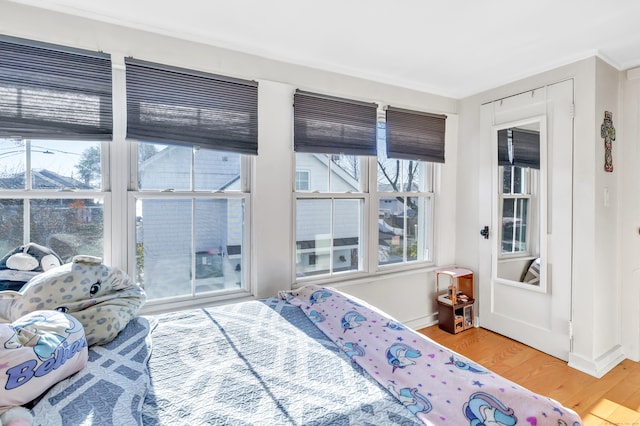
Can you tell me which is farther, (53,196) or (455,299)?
(455,299)

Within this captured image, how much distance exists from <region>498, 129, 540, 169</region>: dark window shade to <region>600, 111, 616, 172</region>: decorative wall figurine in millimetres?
410

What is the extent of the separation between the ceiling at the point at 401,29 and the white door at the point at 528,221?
0.39 metres

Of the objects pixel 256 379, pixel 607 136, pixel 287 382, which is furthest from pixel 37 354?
pixel 607 136

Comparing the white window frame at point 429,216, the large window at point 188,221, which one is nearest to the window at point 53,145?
the large window at point 188,221

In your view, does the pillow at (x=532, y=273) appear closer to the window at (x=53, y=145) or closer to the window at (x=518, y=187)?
the window at (x=518, y=187)

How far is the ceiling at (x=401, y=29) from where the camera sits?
1.83 meters

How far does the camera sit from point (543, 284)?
266 centimetres

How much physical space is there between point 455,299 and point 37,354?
302cm

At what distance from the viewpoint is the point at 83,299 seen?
1441mm

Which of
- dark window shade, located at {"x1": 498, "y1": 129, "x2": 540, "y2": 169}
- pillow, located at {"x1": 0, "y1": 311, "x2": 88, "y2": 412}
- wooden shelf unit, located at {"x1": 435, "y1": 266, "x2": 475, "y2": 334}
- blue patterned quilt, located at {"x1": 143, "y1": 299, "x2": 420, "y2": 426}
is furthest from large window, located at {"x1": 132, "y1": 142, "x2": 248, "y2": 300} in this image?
dark window shade, located at {"x1": 498, "y1": 129, "x2": 540, "y2": 169}

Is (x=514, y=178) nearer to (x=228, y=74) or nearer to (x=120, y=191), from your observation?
(x=228, y=74)

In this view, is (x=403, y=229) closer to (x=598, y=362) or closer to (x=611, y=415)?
(x=598, y=362)

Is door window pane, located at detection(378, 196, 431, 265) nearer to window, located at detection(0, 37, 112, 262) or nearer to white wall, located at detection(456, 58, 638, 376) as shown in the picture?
white wall, located at detection(456, 58, 638, 376)

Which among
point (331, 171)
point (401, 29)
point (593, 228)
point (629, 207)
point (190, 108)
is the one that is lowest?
point (593, 228)
